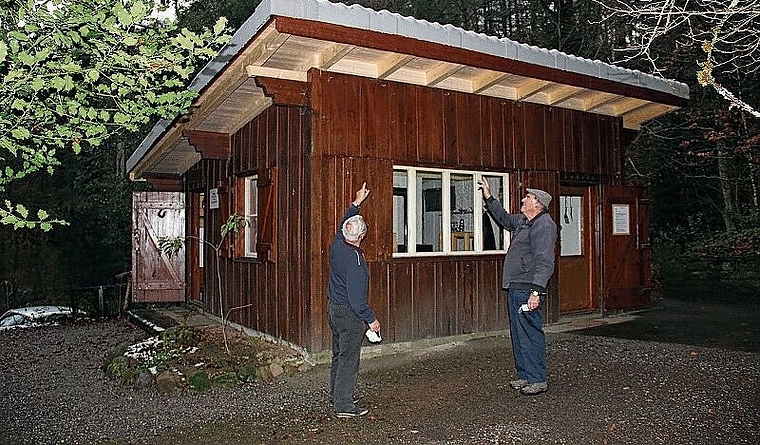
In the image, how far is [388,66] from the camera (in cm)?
669

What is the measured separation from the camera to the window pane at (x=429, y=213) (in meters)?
7.49

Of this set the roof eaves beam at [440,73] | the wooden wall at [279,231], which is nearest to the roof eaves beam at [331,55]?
the wooden wall at [279,231]

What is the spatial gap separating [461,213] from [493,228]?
0.56 m

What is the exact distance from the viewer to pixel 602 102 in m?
8.57

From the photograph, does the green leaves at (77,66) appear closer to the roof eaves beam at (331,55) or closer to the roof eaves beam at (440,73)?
the roof eaves beam at (331,55)

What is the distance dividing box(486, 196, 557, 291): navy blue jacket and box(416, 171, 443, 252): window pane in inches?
79.9

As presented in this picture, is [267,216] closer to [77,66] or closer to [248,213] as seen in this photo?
[248,213]

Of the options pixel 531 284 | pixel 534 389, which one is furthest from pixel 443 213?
pixel 534 389

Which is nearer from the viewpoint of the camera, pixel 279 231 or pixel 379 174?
pixel 379 174

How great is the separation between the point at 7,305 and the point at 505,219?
13860 mm

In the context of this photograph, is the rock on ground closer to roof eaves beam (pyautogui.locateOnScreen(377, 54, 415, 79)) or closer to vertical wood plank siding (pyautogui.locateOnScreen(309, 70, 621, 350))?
vertical wood plank siding (pyautogui.locateOnScreen(309, 70, 621, 350))

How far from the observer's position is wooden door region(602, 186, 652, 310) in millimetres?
9273

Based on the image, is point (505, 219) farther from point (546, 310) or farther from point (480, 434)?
point (546, 310)

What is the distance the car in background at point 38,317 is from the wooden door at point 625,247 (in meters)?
9.57
